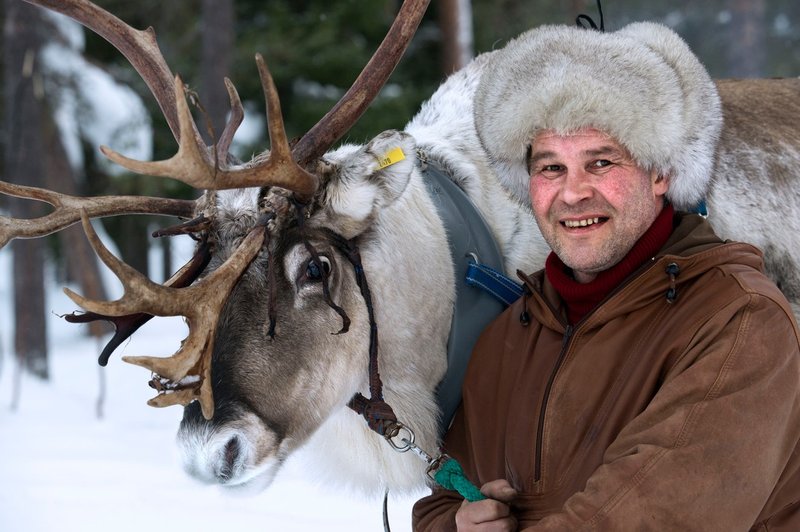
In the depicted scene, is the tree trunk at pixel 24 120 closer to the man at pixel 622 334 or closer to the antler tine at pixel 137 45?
the antler tine at pixel 137 45

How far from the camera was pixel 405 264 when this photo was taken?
9.53 ft

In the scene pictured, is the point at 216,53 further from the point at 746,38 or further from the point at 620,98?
the point at 746,38

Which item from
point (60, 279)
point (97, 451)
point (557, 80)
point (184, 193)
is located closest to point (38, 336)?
point (184, 193)

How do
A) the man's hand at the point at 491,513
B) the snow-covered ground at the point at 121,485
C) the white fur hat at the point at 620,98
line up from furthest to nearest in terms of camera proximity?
the snow-covered ground at the point at 121,485 → the white fur hat at the point at 620,98 → the man's hand at the point at 491,513

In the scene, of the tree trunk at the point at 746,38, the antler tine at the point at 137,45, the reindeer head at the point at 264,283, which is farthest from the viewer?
the tree trunk at the point at 746,38

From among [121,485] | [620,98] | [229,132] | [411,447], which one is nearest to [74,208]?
[229,132]

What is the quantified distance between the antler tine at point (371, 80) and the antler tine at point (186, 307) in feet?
1.50

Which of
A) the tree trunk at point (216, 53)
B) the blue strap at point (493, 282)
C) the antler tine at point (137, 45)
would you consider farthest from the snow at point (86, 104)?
the blue strap at point (493, 282)

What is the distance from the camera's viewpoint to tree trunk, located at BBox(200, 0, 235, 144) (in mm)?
9258

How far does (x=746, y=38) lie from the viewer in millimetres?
15461

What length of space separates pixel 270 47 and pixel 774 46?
12.9 meters

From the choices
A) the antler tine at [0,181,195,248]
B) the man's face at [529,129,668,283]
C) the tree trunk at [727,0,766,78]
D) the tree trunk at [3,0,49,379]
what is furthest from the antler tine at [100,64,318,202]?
the tree trunk at [727,0,766,78]

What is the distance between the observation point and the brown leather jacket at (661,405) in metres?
1.77

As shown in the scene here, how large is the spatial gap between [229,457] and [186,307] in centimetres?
44
